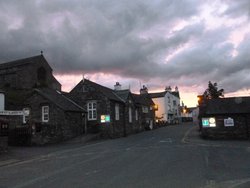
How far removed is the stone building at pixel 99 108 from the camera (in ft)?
A: 121

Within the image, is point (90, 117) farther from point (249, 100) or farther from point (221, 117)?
point (249, 100)

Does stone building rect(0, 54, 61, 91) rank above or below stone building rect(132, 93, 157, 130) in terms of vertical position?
above

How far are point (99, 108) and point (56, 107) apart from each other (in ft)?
23.9

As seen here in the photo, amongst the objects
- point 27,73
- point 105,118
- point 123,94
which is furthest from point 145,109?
point 27,73

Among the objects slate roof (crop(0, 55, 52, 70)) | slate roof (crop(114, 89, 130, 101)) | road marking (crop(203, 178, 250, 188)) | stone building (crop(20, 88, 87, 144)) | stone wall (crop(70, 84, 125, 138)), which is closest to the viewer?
road marking (crop(203, 178, 250, 188))

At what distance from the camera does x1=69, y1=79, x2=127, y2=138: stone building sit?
3697 centimetres

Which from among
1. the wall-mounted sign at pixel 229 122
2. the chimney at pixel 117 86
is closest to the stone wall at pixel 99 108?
the chimney at pixel 117 86

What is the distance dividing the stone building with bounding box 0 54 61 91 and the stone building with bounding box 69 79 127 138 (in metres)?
10.9

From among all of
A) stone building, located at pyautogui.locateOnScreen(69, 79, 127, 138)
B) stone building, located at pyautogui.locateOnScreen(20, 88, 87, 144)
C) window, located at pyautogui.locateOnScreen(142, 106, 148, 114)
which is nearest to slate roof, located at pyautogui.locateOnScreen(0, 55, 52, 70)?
stone building, located at pyautogui.locateOnScreen(69, 79, 127, 138)

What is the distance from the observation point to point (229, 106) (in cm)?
3278

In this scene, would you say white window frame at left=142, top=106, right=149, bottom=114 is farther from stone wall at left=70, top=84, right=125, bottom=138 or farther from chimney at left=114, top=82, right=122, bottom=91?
stone wall at left=70, top=84, right=125, bottom=138

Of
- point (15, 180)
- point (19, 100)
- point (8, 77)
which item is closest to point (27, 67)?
point (8, 77)

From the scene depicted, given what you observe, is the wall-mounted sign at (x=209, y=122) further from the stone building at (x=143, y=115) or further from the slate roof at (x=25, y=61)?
the slate roof at (x=25, y=61)

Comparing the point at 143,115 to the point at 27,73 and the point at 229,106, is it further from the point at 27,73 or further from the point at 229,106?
the point at 229,106
